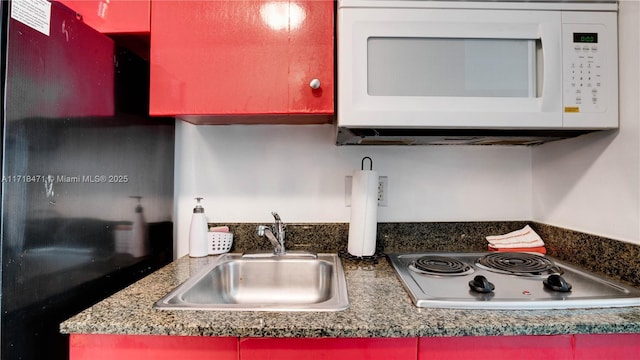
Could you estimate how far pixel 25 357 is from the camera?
25.8 inches

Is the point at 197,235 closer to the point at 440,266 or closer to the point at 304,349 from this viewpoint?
the point at 304,349

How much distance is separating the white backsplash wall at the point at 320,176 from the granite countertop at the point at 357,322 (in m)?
0.57

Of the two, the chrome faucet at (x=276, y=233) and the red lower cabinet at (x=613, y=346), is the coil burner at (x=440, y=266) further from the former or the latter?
the chrome faucet at (x=276, y=233)

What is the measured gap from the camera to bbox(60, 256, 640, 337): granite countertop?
2.09 feet

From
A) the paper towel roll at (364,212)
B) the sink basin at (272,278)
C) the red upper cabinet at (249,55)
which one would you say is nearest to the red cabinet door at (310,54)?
the red upper cabinet at (249,55)

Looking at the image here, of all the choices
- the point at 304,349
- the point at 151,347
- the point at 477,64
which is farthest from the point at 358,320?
the point at 477,64

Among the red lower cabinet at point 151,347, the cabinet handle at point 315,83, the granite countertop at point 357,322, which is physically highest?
the cabinet handle at point 315,83

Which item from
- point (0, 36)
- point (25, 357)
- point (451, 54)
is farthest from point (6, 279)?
point (451, 54)

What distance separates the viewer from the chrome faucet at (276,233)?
117 cm

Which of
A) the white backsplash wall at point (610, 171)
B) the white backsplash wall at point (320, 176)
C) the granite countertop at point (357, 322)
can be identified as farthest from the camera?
the white backsplash wall at point (320, 176)

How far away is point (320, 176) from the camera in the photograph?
1274mm

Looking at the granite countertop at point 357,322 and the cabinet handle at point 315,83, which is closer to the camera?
the granite countertop at point 357,322

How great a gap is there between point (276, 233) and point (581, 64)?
1.13 m

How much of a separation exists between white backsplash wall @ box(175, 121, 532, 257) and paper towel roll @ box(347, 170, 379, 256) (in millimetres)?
143
